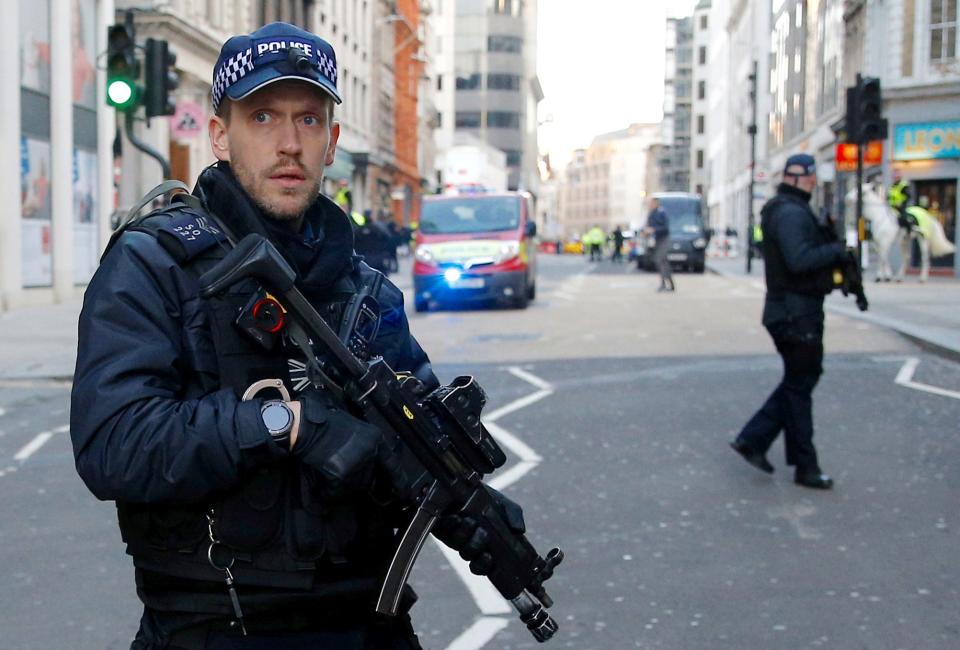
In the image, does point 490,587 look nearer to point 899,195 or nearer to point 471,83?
point 899,195

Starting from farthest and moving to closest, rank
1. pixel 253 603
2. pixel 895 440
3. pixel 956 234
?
pixel 956 234 → pixel 895 440 → pixel 253 603

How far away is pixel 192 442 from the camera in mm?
1908

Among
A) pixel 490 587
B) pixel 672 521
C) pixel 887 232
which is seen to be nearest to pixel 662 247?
pixel 887 232

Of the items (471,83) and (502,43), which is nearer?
(502,43)

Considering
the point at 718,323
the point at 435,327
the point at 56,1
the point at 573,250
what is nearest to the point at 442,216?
the point at 435,327

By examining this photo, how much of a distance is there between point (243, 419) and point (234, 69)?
0.64 meters

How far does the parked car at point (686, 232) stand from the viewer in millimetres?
36312

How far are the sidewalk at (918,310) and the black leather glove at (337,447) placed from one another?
37.0 ft

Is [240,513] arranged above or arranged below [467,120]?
below

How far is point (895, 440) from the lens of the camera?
8078mm

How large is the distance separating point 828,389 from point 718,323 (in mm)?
6235

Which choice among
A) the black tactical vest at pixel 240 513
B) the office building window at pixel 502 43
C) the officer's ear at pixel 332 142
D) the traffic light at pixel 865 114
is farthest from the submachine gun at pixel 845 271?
the office building window at pixel 502 43

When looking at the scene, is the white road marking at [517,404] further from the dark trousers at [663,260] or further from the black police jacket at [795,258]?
the dark trousers at [663,260]

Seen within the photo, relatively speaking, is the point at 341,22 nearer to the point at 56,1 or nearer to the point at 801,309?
the point at 56,1
